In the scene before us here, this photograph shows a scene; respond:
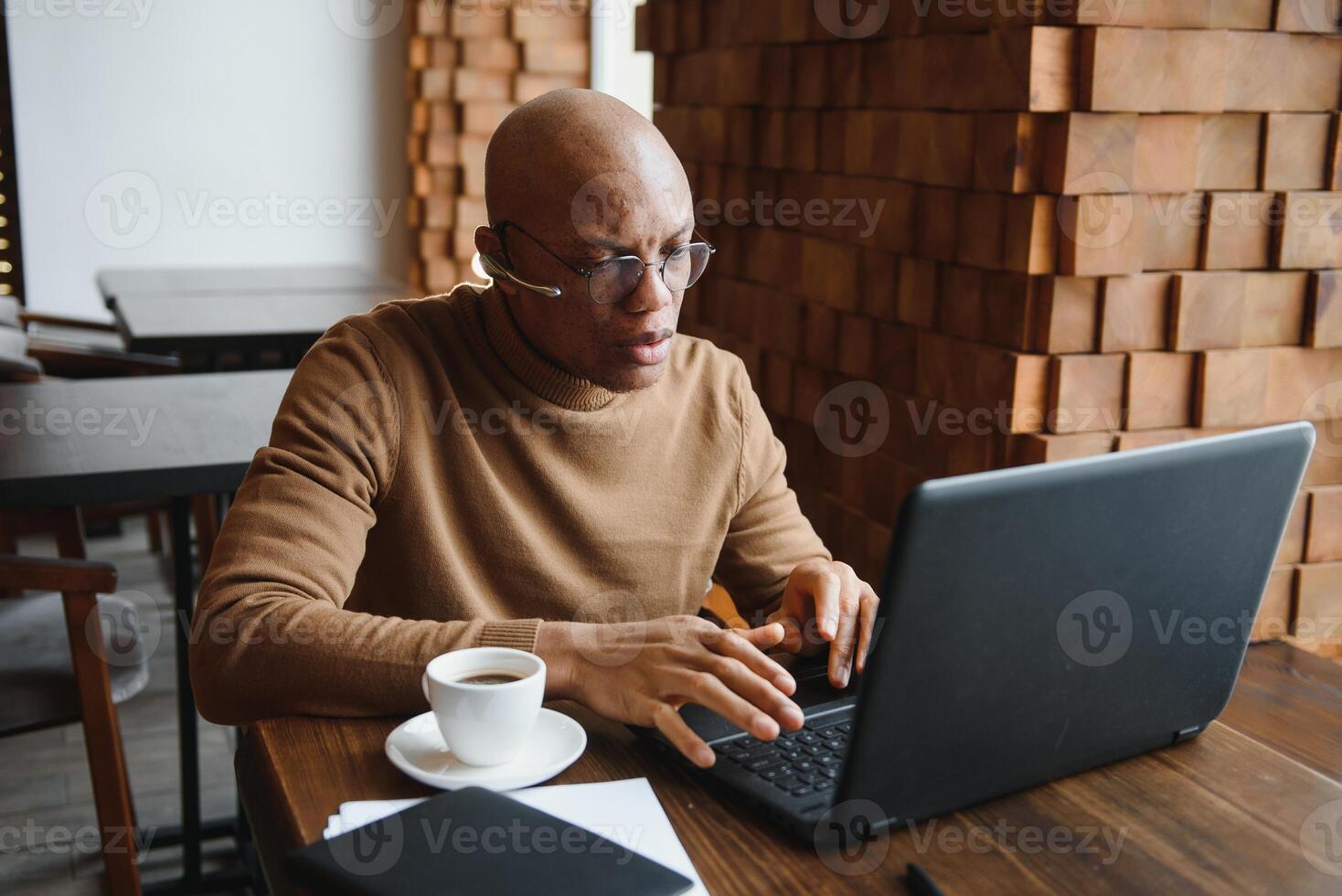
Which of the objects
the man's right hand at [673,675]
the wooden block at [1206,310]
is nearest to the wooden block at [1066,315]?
the wooden block at [1206,310]

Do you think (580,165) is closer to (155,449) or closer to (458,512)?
(458,512)

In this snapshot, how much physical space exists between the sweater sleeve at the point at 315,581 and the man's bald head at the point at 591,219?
0.21 meters

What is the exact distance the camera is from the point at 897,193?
191cm

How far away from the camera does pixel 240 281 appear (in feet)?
14.5

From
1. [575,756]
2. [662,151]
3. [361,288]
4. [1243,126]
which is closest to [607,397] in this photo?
[662,151]

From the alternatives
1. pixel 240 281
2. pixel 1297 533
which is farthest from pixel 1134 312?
pixel 240 281

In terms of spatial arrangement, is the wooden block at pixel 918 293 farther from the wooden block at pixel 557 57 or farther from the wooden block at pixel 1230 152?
the wooden block at pixel 557 57

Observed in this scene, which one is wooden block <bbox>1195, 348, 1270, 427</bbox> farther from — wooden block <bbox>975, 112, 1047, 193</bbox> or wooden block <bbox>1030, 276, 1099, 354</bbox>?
wooden block <bbox>975, 112, 1047, 193</bbox>

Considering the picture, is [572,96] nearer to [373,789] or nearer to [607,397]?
[607,397]

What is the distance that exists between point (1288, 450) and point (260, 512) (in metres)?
0.93

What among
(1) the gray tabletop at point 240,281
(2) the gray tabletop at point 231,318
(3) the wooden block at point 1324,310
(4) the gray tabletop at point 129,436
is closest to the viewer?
(3) the wooden block at point 1324,310

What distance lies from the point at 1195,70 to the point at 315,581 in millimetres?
1225

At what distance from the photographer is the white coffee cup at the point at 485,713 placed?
3.23 ft

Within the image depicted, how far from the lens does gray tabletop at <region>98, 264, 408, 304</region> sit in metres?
4.21
